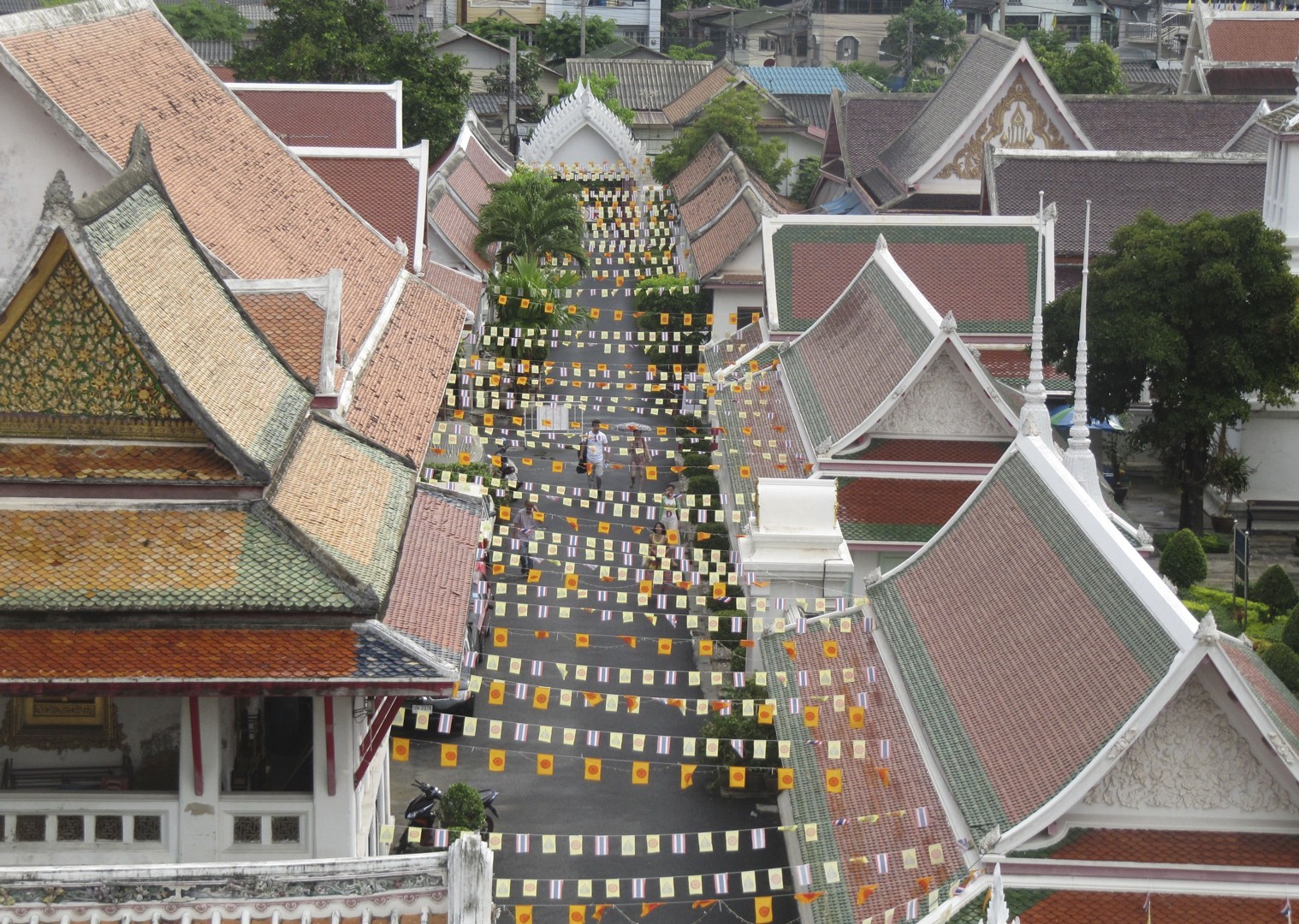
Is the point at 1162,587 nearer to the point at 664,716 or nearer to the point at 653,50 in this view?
the point at 664,716

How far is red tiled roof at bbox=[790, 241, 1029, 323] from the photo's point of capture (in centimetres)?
4134

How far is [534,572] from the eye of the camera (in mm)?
34219

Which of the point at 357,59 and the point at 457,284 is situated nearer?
the point at 457,284

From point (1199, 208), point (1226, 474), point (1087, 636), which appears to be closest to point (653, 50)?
point (1199, 208)

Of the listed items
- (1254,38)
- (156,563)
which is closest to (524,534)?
(156,563)

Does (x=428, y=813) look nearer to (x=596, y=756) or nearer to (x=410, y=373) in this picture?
(x=596, y=756)

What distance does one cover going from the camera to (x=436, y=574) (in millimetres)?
22234

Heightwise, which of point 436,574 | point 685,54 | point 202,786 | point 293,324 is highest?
point 685,54

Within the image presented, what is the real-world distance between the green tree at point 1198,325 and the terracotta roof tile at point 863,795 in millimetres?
15334

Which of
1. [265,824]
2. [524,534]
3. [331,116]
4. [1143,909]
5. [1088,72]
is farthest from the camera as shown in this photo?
[1088,72]

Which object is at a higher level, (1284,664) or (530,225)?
(530,225)

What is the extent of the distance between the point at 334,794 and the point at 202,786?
52.7 inches

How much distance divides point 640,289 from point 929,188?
903 centimetres

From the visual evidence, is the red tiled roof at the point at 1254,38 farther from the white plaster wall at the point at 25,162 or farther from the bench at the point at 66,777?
the bench at the point at 66,777
